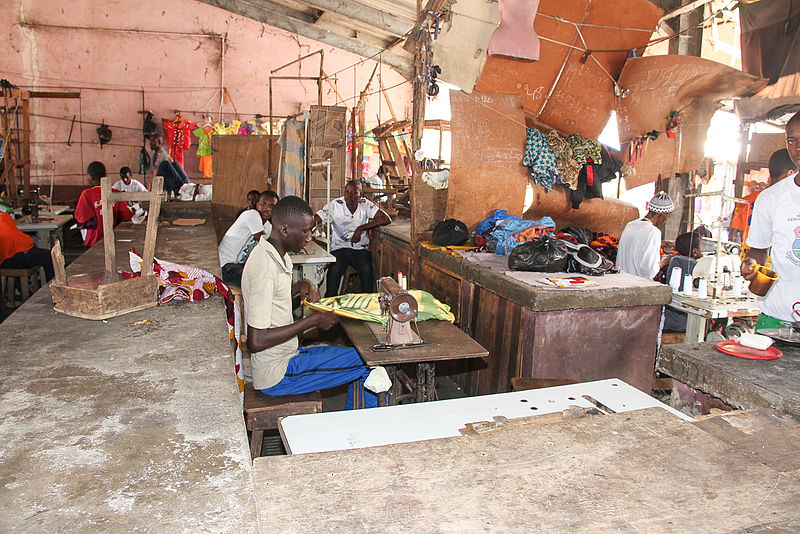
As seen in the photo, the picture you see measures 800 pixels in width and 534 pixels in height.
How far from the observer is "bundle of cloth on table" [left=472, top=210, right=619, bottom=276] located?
15.0ft

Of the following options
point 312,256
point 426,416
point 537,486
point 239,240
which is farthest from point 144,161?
point 537,486

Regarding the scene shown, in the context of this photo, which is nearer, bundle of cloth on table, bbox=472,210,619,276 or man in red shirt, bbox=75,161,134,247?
bundle of cloth on table, bbox=472,210,619,276

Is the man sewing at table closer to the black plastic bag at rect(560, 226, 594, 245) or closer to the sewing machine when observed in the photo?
the sewing machine

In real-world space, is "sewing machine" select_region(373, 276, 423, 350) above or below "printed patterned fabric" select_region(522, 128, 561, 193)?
below

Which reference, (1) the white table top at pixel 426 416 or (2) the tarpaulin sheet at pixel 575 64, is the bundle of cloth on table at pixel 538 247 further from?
(1) the white table top at pixel 426 416

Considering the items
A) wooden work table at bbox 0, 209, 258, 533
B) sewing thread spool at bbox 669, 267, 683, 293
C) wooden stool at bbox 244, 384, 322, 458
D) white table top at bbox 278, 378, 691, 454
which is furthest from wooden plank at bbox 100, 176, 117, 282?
sewing thread spool at bbox 669, 267, 683, 293

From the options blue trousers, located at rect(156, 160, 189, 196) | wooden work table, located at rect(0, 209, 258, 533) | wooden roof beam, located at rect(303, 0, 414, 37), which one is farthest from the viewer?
blue trousers, located at rect(156, 160, 189, 196)

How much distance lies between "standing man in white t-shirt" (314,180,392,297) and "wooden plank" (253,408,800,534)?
5.70 meters

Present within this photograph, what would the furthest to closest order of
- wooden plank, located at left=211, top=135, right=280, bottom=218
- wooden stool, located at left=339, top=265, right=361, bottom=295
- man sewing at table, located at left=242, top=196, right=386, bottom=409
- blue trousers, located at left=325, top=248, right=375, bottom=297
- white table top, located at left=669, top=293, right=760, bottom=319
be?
wooden plank, located at left=211, top=135, right=280, bottom=218
wooden stool, located at left=339, top=265, right=361, bottom=295
blue trousers, located at left=325, top=248, right=375, bottom=297
white table top, located at left=669, top=293, right=760, bottom=319
man sewing at table, located at left=242, top=196, right=386, bottom=409

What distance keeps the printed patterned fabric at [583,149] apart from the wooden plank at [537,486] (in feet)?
17.6

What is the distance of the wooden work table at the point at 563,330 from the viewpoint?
12.9ft

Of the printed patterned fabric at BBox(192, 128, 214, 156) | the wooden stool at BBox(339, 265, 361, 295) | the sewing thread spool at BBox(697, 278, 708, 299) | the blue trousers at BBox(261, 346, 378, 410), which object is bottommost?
the wooden stool at BBox(339, 265, 361, 295)

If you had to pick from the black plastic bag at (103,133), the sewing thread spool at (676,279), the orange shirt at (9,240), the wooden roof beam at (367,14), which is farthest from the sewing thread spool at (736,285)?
the black plastic bag at (103,133)

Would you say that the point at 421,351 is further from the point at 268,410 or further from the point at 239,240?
the point at 239,240
